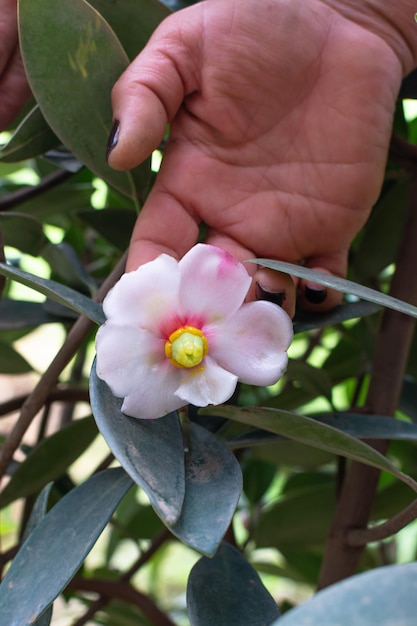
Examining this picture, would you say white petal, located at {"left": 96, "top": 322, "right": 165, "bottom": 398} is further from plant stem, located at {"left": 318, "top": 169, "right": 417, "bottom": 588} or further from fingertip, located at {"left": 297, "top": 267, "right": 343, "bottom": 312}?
plant stem, located at {"left": 318, "top": 169, "right": 417, "bottom": 588}

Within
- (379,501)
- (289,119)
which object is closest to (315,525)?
(379,501)

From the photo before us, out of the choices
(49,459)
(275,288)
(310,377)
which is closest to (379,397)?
(310,377)

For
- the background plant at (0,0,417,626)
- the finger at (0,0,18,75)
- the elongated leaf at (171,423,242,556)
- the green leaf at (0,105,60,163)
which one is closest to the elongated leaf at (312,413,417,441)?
the background plant at (0,0,417,626)

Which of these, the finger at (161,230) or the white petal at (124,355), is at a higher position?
the white petal at (124,355)

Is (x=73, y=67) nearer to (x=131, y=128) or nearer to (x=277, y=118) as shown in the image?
(x=131, y=128)

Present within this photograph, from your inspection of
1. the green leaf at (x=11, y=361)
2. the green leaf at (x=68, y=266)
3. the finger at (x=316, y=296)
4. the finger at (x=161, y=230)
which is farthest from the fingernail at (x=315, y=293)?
the green leaf at (x=11, y=361)

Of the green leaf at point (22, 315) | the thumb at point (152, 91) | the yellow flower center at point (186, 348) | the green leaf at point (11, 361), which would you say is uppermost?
the thumb at point (152, 91)

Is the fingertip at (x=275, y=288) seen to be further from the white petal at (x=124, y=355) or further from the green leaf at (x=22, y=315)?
the green leaf at (x=22, y=315)
